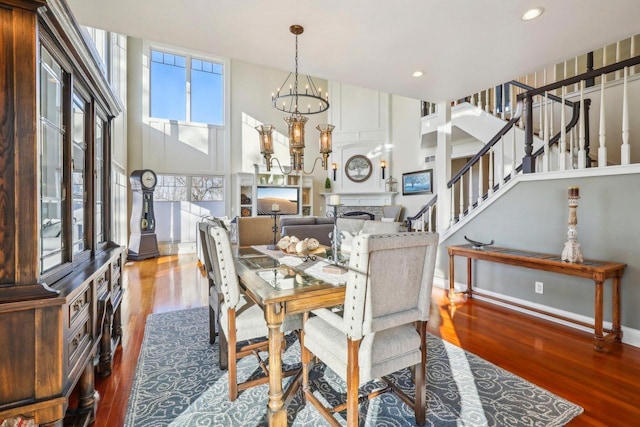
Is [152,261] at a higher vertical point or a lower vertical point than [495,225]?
lower

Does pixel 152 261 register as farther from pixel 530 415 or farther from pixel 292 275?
pixel 530 415

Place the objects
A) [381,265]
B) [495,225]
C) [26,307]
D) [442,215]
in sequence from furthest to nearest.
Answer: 1. [442,215]
2. [495,225]
3. [381,265]
4. [26,307]

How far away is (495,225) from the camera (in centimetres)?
382

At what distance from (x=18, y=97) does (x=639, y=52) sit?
6394 millimetres

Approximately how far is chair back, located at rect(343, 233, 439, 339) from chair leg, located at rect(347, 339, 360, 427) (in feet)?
0.22

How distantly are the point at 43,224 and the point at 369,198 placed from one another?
8082mm

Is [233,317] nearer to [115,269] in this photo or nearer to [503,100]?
[115,269]

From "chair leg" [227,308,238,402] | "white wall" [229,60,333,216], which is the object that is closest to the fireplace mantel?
"white wall" [229,60,333,216]

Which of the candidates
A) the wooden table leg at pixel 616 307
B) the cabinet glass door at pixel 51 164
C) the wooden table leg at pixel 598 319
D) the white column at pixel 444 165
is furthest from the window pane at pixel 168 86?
the wooden table leg at pixel 616 307

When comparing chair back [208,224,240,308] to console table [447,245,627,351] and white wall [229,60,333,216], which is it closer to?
console table [447,245,627,351]

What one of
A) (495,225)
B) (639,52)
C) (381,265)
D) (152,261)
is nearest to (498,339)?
(495,225)

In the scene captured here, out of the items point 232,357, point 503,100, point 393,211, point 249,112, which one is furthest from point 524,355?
point 249,112

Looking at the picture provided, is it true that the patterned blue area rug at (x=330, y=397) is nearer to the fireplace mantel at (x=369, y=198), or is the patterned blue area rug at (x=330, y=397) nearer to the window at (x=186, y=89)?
the fireplace mantel at (x=369, y=198)

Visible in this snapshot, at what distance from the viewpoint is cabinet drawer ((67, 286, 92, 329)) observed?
1358 mm
